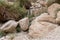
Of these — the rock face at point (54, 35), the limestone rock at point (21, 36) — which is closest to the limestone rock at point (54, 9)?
the rock face at point (54, 35)

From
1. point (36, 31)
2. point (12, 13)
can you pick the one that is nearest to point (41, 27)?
point (36, 31)

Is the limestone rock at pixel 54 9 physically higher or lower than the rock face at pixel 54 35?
higher

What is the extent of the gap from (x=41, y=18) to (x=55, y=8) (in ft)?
3.39

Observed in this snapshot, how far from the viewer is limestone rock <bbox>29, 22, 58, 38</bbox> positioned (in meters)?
6.55

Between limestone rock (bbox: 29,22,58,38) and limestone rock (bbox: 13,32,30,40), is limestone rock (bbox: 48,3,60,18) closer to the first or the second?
limestone rock (bbox: 29,22,58,38)

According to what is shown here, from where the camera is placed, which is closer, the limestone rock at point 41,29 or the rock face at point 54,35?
the rock face at point 54,35

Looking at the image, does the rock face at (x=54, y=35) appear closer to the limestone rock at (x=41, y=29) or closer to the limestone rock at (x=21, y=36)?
the limestone rock at (x=41, y=29)

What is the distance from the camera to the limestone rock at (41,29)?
258 inches

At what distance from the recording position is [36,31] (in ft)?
22.0

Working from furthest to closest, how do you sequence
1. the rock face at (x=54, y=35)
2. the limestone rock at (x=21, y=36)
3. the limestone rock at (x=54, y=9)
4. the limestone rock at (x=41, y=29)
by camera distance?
the limestone rock at (x=54, y=9)
the limestone rock at (x=21, y=36)
the limestone rock at (x=41, y=29)
the rock face at (x=54, y=35)

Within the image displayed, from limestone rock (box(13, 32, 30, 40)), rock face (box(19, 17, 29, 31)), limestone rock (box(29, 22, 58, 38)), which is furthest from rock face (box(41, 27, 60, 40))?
rock face (box(19, 17, 29, 31))

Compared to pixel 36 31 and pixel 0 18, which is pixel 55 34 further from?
pixel 0 18

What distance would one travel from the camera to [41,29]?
667 centimetres

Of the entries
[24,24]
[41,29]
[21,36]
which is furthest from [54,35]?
[24,24]
